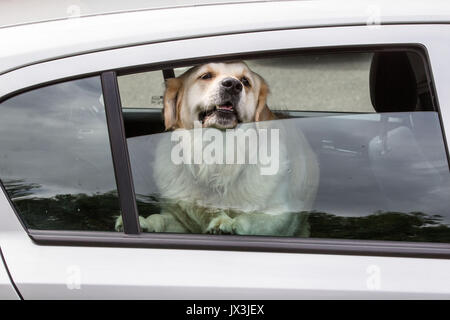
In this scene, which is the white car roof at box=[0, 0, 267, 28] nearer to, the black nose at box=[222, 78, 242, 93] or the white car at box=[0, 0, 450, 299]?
the white car at box=[0, 0, 450, 299]

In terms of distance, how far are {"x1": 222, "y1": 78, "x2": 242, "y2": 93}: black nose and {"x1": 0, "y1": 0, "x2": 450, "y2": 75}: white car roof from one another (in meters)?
0.48

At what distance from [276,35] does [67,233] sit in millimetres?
835

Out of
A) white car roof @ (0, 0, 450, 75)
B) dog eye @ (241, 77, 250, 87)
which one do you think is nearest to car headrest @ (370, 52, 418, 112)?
white car roof @ (0, 0, 450, 75)

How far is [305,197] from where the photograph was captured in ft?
6.68

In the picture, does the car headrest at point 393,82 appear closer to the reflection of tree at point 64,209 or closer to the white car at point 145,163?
the white car at point 145,163

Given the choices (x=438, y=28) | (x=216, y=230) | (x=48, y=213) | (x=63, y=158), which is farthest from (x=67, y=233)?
(x=438, y=28)

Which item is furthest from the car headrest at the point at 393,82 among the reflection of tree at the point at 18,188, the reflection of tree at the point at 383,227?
the reflection of tree at the point at 18,188

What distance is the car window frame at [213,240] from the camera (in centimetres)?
177

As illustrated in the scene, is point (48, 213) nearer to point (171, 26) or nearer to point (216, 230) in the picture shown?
point (216, 230)

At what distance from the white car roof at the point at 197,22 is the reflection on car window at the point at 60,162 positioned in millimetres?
137

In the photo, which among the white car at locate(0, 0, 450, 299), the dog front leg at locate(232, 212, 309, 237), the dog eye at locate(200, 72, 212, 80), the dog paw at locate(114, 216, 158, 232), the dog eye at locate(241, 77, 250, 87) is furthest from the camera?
the dog eye at locate(241, 77, 250, 87)

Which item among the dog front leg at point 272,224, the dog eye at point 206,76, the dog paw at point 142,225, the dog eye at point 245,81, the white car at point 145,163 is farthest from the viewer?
the dog eye at point 245,81

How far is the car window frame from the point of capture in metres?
1.77

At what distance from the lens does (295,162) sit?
84.5 inches
